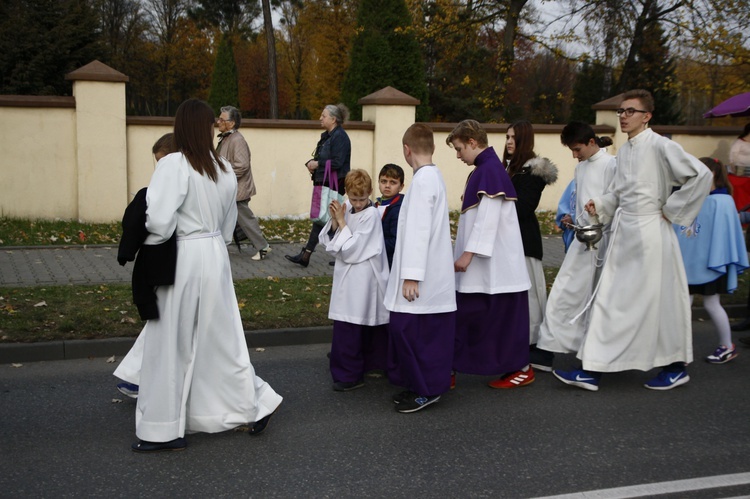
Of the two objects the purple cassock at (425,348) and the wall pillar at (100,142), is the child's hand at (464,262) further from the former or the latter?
the wall pillar at (100,142)

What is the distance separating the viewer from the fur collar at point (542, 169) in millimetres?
6152

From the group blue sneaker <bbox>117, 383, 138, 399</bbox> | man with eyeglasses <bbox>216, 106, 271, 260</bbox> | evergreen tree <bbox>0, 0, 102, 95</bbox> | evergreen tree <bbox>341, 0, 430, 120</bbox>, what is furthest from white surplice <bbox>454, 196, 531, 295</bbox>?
evergreen tree <bbox>0, 0, 102, 95</bbox>

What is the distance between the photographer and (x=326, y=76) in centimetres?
3650

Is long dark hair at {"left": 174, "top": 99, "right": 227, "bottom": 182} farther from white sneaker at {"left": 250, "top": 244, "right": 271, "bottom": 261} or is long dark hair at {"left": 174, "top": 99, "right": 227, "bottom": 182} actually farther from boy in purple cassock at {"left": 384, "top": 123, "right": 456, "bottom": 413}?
white sneaker at {"left": 250, "top": 244, "right": 271, "bottom": 261}

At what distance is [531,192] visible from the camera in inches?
245

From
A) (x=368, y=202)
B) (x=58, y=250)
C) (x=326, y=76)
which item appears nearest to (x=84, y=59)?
(x=326, y=76)

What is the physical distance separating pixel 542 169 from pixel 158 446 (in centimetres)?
337

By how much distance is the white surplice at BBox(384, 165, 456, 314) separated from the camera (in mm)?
5219

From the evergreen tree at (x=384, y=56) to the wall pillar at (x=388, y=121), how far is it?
6457 millimetres

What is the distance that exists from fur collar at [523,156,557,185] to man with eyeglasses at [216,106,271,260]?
15.3ft

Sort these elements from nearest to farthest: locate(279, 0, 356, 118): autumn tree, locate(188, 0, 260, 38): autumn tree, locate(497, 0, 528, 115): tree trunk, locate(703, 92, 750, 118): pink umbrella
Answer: locate(703, 92, 750, 118): pink umbrella < locate(497, 0, 528, 115): tree trunk < locate(279, 0, 356, 118): autumn tree < locate(188, 0, 260, 38): autumn tree

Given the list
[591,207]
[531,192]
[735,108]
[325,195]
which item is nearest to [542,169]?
[531,192]

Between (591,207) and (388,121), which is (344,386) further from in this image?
(388,121)

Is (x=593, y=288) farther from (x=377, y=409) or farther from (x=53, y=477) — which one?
(x=53, y=477)
